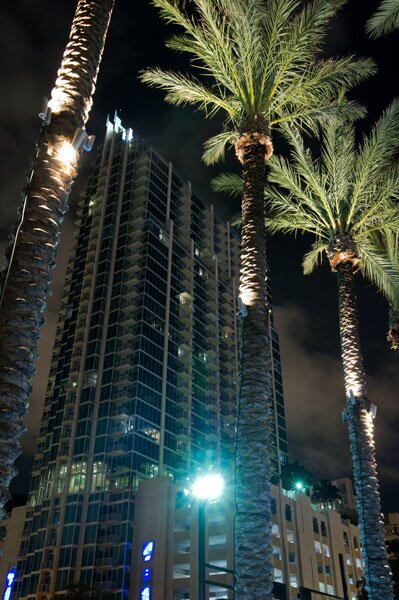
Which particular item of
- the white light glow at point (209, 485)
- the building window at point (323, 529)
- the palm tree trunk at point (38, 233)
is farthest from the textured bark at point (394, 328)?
the building window at point (323, 529)

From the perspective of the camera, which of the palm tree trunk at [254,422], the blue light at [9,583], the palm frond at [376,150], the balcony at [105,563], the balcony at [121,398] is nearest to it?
the palm tree trunk at [254,422]

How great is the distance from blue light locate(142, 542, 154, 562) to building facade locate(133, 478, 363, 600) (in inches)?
4.1

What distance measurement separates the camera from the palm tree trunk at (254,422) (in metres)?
10.6

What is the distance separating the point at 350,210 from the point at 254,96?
252 inches

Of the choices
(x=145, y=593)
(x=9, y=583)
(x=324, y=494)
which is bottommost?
(x=145, y=593)

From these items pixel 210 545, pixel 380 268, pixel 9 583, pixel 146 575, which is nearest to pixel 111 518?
pixel 146 575

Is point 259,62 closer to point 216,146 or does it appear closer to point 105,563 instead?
point 216,146

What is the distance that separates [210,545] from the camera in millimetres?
60062

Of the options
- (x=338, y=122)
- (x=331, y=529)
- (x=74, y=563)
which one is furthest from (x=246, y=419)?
(x=331, y=529)

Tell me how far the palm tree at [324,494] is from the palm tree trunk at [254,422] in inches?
3246

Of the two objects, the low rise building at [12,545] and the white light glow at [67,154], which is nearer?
the white light glow at [67,154]

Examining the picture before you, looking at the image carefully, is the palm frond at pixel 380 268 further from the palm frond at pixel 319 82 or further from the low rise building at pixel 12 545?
the low rise building at pixel 12 545

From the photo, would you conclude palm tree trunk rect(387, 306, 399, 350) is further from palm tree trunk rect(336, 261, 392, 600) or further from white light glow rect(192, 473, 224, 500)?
white light glow rect(192, 473, 224, 500)

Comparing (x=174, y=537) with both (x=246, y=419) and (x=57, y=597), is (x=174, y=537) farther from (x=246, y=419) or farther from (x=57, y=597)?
(x=246, y=419)
